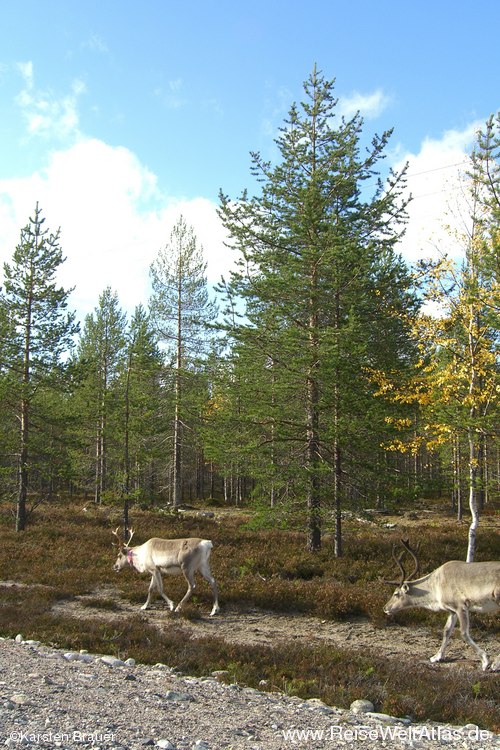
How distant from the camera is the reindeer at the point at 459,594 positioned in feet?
27.4

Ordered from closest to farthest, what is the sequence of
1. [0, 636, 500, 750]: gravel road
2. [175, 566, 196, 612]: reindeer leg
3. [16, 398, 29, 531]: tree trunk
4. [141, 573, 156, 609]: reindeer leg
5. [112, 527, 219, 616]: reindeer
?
1. [0, 636, 500, 750]: gravel road
2. [175, 566, 196, 612]: reindeer leg
3. [112, 527, 219, 616]: reindeer
4. [141, 573, 156, 609]: reindeer leg
5. [16, 398, 29, 531]: tree trunk

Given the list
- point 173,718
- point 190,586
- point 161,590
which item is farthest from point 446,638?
point 161,590

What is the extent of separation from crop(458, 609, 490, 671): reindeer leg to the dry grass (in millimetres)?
476

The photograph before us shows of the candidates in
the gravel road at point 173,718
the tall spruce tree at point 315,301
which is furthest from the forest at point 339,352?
the gravel road at point 173,718

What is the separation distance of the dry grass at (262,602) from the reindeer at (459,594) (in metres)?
0.73

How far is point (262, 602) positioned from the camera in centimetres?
1191

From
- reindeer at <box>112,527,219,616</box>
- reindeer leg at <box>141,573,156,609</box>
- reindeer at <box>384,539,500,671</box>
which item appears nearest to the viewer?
reindeer at <box>384,539,500,671</box>

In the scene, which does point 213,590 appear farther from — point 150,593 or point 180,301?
point 180,301

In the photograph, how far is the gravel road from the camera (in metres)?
4.90

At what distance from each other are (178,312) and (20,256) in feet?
35.2

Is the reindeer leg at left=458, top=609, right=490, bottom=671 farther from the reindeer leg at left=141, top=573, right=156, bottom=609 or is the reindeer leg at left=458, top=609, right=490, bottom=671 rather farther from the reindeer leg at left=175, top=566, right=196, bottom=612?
the reindeer leg at left=141, top=573, right=156, bottom=609

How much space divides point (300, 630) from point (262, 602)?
1588 millimetres

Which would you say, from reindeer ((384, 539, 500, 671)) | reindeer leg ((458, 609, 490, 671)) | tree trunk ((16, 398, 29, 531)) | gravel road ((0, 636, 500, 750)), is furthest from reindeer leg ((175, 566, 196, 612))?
tree trunk ((16, 398, 29, 531))

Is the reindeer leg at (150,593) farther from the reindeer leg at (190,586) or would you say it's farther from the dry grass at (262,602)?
the reindeer leg at (190,586)
